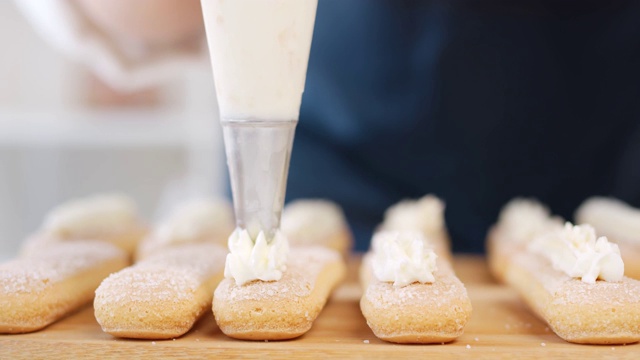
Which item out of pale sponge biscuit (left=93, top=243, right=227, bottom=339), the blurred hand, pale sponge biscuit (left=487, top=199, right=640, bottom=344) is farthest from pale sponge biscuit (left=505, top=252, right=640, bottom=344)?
the blurred hand

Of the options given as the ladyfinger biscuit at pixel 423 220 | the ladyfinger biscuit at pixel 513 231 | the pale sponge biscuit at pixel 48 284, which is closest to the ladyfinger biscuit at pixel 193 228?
the pale sponge biscuit at pixel 48 284

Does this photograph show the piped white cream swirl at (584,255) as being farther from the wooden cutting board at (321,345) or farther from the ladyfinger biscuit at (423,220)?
the ladyfinger biscuit at (423,220)

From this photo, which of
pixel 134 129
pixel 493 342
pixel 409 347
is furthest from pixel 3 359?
→ pixel 134 129

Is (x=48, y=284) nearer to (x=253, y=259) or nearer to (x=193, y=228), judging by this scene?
(x=253, y=259)

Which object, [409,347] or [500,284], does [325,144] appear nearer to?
[500,284]

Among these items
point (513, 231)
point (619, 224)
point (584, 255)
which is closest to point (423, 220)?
point (513, 231)

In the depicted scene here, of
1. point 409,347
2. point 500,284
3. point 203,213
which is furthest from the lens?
point 203,213

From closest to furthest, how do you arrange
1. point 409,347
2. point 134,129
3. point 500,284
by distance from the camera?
point 409,347 → point 500,284 → point 134,129
